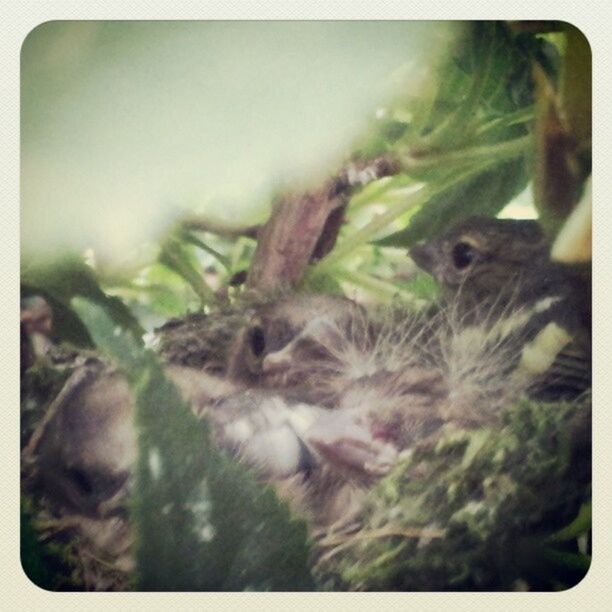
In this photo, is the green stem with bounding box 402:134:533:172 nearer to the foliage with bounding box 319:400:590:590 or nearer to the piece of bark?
the piece of bark

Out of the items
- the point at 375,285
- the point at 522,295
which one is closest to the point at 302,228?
the point at 375,285

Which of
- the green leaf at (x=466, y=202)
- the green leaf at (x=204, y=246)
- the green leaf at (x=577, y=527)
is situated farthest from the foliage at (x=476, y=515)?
the green leaf at (x=204, y=246)

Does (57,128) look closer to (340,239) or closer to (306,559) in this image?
(340,239)

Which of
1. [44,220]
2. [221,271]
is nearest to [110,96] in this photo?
[44,220]

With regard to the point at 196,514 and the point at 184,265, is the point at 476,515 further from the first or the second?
the point at 184,265

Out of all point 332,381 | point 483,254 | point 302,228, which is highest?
point 302,228

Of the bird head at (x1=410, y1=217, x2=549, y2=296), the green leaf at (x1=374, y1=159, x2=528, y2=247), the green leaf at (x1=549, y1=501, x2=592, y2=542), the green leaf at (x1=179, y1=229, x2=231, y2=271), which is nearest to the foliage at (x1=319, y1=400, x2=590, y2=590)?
the green leaf at (x1=549, y1=501, x2=592, y2=542)
